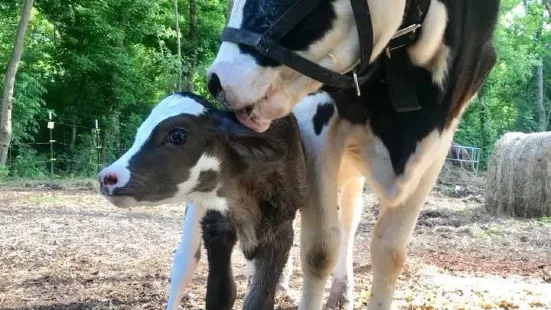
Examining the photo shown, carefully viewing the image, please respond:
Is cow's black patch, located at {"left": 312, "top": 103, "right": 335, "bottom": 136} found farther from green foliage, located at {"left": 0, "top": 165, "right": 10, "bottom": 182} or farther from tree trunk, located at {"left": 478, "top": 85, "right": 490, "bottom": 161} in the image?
tree trunk, located at {"left": 478, "top": 85, "right": 490, "bottom": 161}

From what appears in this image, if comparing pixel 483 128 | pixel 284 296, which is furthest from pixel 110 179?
pixel 483 128

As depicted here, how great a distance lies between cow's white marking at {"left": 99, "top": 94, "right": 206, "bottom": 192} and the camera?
2682 mm

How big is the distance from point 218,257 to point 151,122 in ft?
2.59

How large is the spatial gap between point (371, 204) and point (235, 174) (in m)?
9.62

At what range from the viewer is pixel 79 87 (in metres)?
25.0

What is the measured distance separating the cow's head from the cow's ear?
0.64 meters

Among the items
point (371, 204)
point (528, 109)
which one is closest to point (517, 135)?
point (371, 204)

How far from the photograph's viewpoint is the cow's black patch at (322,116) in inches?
127

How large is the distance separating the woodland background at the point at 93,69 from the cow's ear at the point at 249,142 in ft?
56.6

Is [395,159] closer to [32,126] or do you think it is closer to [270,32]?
[270,32]

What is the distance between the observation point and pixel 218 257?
127 inches

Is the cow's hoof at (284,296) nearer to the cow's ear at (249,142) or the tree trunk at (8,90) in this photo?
the cow's ear at (249,142)

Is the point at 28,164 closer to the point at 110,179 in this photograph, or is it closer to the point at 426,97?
the point at 110,179

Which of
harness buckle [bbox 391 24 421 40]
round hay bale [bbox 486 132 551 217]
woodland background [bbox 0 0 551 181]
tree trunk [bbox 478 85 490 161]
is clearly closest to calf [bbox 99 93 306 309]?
harness buckle [bbox 391 24 421 40]
